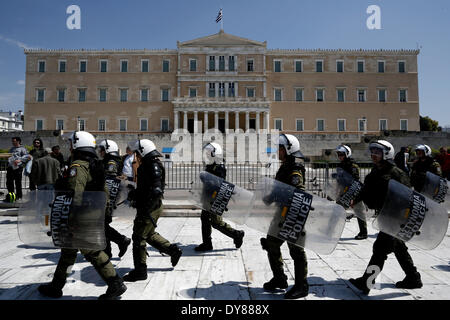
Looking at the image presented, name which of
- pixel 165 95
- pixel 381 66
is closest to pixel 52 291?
pixel 165 95

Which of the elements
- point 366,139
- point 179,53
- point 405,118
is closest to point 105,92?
point 179,53

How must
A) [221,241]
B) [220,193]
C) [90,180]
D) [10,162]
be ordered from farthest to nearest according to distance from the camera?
[10,162]
[221,241]
[220,193]
[90,180]

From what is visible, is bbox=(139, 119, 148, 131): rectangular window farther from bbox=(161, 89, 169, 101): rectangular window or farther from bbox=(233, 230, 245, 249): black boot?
bbox=(233, 230, 245, 249): black boot

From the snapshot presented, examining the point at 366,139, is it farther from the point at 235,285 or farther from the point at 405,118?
the point at 235,285

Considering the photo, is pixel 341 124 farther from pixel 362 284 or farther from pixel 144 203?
pixel 144 203

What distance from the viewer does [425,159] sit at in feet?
18.6

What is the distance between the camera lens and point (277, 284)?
3.38 metres

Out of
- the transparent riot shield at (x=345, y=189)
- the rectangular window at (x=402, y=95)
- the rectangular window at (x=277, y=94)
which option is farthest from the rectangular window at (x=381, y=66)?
the transparent riot shield at (x=345, y=189)

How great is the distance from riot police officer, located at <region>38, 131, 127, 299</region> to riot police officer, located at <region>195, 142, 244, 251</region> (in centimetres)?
197

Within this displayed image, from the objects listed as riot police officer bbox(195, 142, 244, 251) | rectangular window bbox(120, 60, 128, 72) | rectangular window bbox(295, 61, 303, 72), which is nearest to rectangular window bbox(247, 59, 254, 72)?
rectangular window bbox(295, 61, 303, 72)

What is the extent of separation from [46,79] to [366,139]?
47512mm

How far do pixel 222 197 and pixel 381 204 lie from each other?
215 cm

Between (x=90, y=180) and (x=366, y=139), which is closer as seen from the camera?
(x=90, y=180)

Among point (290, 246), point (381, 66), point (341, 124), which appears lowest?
point (290, 246)
